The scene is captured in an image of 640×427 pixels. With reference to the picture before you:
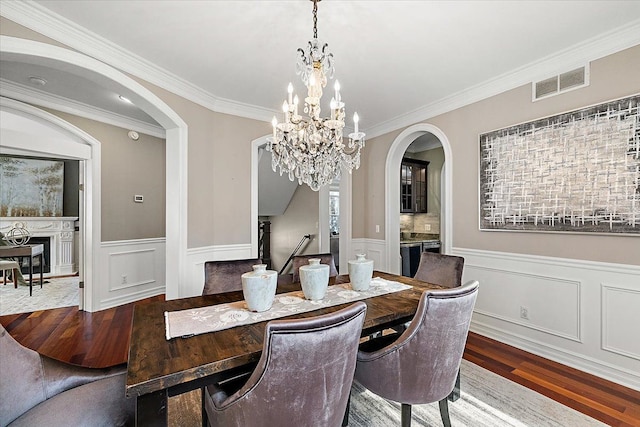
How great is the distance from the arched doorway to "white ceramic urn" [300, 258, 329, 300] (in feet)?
6.25

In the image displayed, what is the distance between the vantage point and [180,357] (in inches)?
42.8

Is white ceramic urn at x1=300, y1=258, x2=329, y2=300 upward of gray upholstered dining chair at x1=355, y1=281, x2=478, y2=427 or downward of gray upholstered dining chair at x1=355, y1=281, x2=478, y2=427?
upward

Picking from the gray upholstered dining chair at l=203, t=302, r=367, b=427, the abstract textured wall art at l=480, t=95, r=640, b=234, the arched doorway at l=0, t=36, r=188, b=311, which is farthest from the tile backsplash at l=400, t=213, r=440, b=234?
the gray upholstered dining chair at l=203, t=302, r=367, b=427

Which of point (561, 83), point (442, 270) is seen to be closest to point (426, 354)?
point (442, 270)

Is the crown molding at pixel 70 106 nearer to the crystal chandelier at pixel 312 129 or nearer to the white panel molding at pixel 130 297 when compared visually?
the white panel molding at pixel 130 297

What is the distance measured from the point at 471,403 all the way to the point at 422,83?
2851 millimetres

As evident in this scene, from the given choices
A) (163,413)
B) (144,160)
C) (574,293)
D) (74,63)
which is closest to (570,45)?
(574,293)

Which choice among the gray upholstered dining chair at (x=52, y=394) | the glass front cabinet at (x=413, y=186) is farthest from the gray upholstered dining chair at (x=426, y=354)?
the glass front cabinet at (x=413, y=186)

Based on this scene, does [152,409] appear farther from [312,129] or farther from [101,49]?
[101,49]

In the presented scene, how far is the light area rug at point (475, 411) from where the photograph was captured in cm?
177

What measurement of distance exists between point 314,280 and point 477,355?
77.1 inches

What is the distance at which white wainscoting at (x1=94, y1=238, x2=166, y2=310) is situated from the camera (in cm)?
398

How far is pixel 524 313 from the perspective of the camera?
2.78 metres

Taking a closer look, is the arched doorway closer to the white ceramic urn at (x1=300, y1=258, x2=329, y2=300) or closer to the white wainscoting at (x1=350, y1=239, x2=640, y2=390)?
the white ceramic urn at (x1=300, y1=258, x2=329, y2=300)
